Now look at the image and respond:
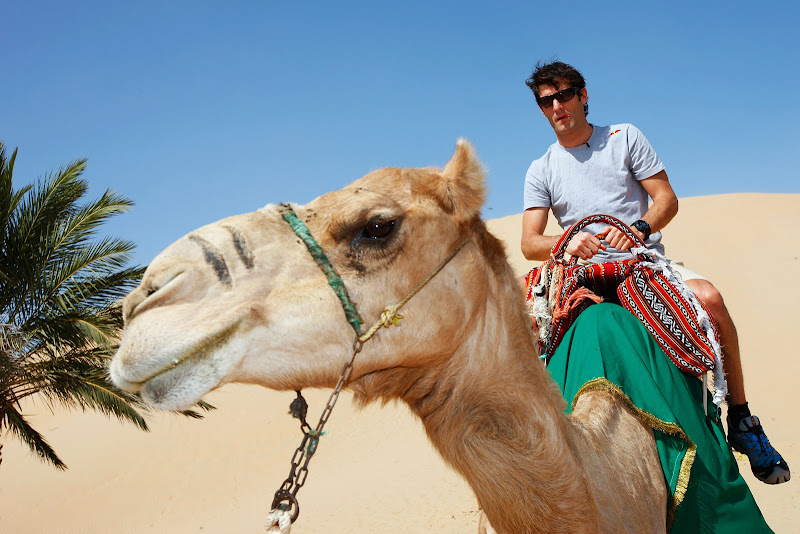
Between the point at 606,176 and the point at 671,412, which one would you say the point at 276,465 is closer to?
the point at 606,176

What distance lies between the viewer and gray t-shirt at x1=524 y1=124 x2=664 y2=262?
12.1 ft

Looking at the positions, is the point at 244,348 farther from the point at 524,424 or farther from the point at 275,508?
the point at 524,424

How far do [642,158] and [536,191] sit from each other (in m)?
0.67

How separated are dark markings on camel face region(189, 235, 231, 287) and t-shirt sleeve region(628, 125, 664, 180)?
2.81m

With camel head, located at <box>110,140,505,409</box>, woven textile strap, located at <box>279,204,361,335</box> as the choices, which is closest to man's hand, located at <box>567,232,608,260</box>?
camel head, located at <box>110,140,505,409</box>

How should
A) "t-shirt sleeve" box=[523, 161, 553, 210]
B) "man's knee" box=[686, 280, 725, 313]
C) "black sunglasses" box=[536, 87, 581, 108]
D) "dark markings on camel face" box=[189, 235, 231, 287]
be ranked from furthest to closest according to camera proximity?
"t-shirt sleeve" box=[523, 161, 553, 210]
"black sunglasses" box=[536, 87, 581, 108]
"man's knee" box=[686, 280, 725, 313]
"dark markings on camel face" box=[189, 235, 231, 287]

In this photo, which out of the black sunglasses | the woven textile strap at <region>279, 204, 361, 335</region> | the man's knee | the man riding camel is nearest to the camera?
the woven textile strap at <region>279, 204, 361, 335</region>

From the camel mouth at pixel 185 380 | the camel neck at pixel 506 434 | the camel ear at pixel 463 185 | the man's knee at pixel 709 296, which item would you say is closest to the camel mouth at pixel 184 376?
the camel mouth at pixel 185 380

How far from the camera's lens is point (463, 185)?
6.97ft

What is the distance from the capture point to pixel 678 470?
8.32 feet

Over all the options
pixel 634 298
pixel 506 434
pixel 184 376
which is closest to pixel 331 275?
pixel 184 376

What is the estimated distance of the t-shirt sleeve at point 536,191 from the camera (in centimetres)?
399

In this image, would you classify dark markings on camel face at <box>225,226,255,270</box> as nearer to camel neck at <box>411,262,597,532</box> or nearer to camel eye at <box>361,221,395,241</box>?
camel eye at <box>361,221,395,241</box>

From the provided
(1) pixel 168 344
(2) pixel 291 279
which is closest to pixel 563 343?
(2) pixel 291 279
